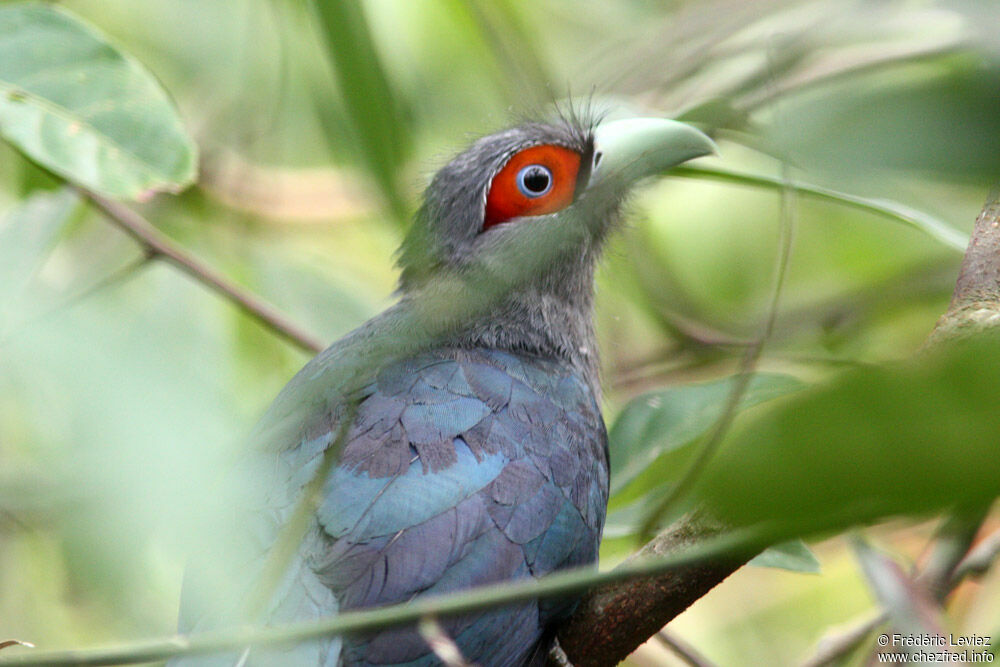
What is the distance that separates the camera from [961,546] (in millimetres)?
2182

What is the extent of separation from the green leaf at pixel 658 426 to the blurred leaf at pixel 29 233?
1.93m

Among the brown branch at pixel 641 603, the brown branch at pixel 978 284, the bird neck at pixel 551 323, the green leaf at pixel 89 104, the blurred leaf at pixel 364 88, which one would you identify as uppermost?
the green leaf at pixel 89 104

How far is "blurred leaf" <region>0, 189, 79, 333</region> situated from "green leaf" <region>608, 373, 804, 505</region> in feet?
6.35

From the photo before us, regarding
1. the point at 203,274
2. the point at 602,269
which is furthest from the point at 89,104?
the point at 602,269

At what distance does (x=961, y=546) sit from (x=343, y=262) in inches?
182

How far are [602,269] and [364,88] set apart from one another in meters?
2.83

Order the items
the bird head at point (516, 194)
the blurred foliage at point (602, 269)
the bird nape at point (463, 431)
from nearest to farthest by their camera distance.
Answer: the blurred foliage at point (602, 269) < the bird nape at point (463, 431) < the bird head at point (516, 194)

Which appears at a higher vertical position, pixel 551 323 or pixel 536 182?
pixel 536 182

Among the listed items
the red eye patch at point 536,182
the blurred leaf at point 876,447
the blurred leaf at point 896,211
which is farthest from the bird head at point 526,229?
the blurred leaf at point 876,447

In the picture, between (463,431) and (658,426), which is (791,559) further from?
(463,431)

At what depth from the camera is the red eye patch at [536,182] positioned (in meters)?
3.92

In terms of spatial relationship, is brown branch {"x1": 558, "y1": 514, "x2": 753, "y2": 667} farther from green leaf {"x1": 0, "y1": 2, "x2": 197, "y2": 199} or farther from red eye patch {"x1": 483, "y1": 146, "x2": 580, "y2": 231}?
red eye patch {"x1": 483, "y1": 146, "x2": 580, "y2": 231}

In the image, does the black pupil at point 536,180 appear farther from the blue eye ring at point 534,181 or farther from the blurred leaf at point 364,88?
the blurred leaf at point 364,88

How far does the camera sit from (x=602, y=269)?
14.4 feet
